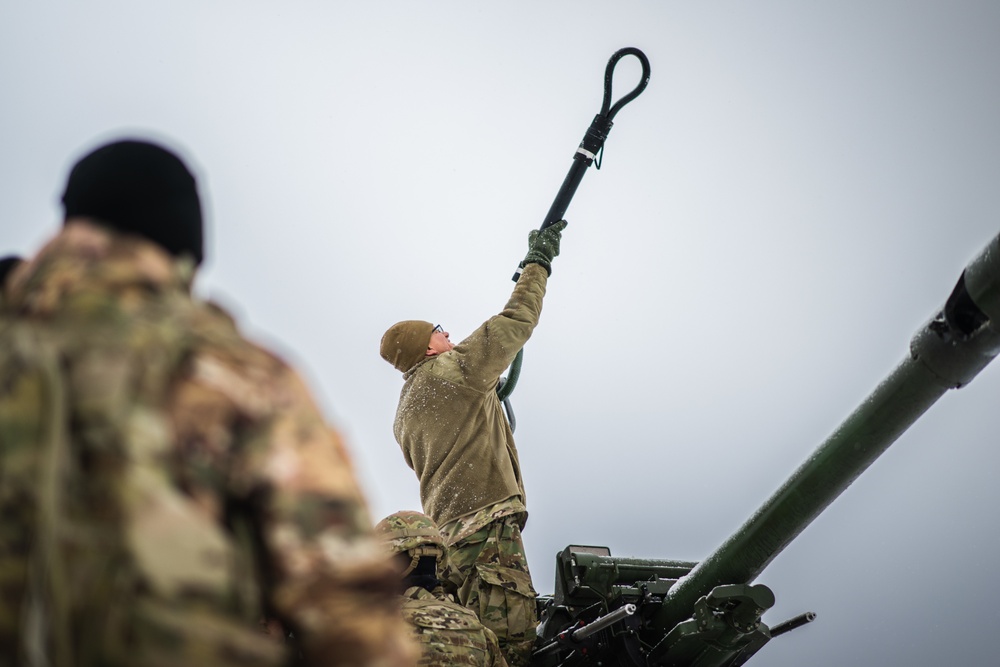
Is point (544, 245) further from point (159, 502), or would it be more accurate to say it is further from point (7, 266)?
point (159, 502)

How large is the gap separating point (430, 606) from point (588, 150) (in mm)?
2815

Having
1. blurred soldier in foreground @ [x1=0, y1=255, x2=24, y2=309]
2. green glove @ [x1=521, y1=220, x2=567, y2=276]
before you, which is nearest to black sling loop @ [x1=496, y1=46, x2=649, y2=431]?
green glove @ [x1=521, y1=220, x2=567, y2=276]

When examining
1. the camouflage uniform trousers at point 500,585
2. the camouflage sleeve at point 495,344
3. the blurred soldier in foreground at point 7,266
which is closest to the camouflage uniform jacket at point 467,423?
the camouflage sleeve at point 495,344

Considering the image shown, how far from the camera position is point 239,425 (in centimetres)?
129

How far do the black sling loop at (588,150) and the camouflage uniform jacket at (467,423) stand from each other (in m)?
0.51

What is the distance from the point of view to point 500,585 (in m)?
4.59

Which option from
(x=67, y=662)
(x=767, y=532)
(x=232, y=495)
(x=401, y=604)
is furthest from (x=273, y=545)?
(x=767, y=532)

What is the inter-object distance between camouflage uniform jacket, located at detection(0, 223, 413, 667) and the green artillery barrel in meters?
2.44

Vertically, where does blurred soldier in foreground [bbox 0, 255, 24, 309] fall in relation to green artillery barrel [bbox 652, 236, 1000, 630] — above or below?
below

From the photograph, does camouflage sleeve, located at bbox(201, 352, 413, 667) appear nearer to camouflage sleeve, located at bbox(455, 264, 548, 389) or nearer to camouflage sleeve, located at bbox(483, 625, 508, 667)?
camouflage sleeve, located at bbox(483, 625, 508, 667)

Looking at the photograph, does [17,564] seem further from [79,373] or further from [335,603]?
[335,603]

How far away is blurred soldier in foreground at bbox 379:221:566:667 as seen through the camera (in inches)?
182

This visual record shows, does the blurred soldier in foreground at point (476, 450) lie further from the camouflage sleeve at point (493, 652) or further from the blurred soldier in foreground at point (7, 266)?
the blurred soldier in foreground at point (7, 266)

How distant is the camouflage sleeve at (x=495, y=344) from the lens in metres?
4.89
